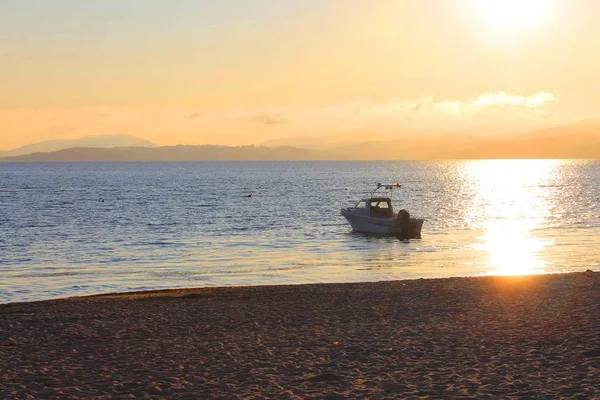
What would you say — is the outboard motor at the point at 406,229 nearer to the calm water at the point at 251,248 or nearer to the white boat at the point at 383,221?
the white boat at the point at 383,221

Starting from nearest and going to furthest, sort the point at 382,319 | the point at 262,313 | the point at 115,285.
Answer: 1. the point at 382,319
2. the point at 262,313
3. the point at 115,285

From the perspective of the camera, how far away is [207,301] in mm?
22375

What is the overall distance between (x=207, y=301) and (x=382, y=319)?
640 centimetres

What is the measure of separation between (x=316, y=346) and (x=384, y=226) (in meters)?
40.7

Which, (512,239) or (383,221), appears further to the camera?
(383,221)

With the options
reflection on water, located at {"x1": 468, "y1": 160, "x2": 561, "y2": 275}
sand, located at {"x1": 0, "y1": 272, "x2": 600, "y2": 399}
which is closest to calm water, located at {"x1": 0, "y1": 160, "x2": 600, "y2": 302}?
reflection on water, located at {"x1": 468, "y1": 160, "x2": 561, "y2": 275}

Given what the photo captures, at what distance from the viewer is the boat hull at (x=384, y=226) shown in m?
53.2

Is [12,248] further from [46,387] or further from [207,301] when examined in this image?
Result: [46,387]

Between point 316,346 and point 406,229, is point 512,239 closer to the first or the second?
point 406,229

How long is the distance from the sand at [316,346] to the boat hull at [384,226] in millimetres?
29977

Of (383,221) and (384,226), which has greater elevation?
(383,221)

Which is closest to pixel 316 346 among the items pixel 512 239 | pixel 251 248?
pixel 251 248

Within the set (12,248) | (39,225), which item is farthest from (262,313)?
(39,225)

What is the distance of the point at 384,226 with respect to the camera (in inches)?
2175
